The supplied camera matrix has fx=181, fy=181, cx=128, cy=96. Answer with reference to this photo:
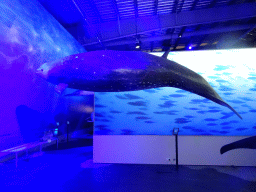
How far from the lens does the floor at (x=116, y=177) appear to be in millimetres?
4012

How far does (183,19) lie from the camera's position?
7902 millimetres

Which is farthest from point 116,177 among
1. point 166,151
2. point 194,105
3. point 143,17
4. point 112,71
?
point 143,17

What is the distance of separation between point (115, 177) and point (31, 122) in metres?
3.80

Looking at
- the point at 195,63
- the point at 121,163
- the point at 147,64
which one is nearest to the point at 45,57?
the point at 121,163

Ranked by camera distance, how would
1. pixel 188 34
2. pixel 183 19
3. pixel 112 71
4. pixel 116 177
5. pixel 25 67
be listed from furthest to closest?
pixel 188 34
pixel 183 19
pixel 25 67
pixel 116 177
pixel 112 71

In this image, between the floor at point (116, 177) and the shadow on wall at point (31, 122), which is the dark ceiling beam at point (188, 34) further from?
the floor at point (116, 177)

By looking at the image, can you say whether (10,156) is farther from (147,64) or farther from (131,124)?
(147,64)

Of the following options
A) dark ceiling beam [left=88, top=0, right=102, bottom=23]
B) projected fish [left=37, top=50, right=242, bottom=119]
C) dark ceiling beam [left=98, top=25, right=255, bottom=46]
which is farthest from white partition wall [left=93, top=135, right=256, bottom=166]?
dark ceiling beam [left=98, top=25, right=255, bottom=46]

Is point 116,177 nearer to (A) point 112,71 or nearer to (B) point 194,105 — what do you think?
(B) point 194,105

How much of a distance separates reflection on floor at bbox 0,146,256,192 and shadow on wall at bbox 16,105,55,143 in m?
0.94

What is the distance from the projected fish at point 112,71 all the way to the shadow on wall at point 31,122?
4887mm

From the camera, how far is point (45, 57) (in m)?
6.74

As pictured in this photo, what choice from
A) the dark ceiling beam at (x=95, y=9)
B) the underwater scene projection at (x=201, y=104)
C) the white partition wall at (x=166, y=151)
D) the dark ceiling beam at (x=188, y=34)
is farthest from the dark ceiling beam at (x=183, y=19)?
the white partition wall at (x=166, y=151)

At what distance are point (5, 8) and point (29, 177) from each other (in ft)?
14.7
